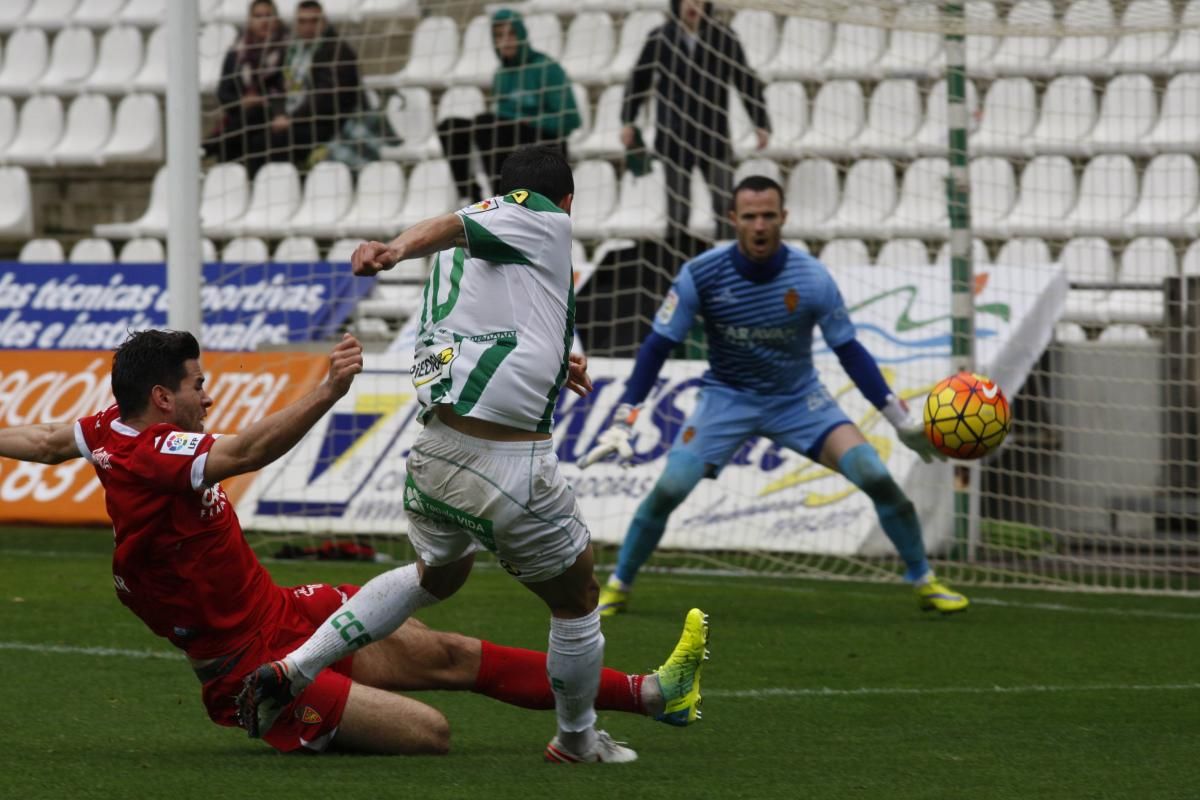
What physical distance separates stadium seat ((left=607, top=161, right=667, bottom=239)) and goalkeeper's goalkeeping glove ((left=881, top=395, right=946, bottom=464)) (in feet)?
17.5

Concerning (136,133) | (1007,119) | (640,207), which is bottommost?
(640,207)

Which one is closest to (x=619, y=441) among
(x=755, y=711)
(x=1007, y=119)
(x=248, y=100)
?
(x=755, y=711)

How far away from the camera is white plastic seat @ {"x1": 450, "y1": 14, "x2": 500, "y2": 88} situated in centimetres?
1561

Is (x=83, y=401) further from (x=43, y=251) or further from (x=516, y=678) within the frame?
(x=516, y=678)

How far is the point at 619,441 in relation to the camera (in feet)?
26.8

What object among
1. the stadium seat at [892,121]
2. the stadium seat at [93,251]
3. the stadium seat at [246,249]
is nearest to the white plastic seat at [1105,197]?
the stadium seat at [892,121]

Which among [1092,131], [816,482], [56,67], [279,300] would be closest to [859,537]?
[816,482]

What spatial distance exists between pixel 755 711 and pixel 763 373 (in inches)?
119

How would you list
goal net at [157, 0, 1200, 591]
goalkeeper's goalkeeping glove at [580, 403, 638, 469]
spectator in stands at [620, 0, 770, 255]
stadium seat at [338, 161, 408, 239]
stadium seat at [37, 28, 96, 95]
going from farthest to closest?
stadium seat at [37, 28, 96, 95], stadium seat at [338, 161, 408, 239], spectator in stands at [620, 0, 770, 255], goal net at [157, 0, 1200, 591], goalkeeper's goalkeeping glove at [580, 403, 638, 469]

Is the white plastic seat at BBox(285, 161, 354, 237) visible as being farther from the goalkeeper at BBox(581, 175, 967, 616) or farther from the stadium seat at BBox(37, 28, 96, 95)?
the goalkeeper at BBox(581, 175, 967, 616)

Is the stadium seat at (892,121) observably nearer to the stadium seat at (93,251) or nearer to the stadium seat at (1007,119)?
the stadium seat at (1007,119)

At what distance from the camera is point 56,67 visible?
1805cm

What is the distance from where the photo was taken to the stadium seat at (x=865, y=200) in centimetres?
1363

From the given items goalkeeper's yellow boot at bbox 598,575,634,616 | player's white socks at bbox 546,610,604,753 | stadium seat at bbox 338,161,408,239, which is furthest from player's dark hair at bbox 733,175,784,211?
stadium seat at bbox 338,161,408,239
